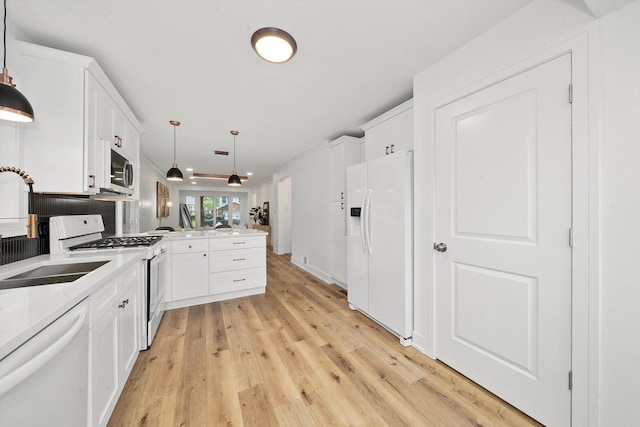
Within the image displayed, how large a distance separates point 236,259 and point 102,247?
1531 mm

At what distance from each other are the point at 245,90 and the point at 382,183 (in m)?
1.71

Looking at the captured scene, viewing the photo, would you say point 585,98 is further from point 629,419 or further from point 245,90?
point 245,90

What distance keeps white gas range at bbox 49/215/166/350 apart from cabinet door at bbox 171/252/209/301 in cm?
46

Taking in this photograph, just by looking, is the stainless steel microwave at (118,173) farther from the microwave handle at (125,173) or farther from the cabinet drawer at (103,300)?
the cabinet drawer at (103,300)

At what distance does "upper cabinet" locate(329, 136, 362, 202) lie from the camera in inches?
142

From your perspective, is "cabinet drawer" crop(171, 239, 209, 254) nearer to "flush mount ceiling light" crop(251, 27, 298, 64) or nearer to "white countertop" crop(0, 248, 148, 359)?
"white countertop" crop(0, 248, 148, 359)

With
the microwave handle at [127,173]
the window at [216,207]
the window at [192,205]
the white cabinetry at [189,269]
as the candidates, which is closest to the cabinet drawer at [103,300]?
the microwave handle at [127,173]

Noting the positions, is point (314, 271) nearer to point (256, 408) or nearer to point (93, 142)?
point (256, 408)

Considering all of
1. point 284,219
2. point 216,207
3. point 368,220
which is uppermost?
point 216,207

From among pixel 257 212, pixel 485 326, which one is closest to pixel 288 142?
pixel 485 326

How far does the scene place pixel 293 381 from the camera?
1694 mm

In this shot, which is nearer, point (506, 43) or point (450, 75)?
point (506, 43)

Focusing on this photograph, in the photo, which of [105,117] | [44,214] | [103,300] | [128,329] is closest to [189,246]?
[44,214]

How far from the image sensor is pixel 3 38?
1.40 meters
